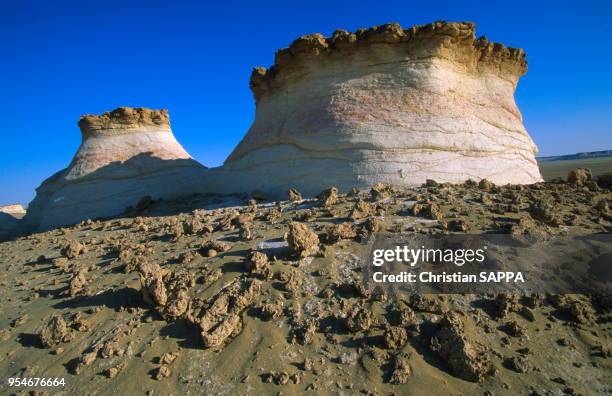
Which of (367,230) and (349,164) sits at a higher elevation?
(349,164)

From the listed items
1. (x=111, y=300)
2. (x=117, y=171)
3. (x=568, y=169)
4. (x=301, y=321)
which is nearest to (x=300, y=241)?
(x=301, y=321)

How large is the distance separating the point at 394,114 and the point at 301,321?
4.77 m

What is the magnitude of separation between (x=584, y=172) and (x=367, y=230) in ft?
15.7

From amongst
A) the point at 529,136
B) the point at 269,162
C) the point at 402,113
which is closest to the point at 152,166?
the point at 269,162

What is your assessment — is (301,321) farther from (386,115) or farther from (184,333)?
(386,115)

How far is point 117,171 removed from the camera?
9.87 meters

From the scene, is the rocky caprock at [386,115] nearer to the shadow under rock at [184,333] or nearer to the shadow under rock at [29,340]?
the shadow under rock at [184,333]

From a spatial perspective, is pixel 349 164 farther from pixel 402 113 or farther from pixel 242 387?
pixel 242 387

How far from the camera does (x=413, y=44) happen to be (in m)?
6.86

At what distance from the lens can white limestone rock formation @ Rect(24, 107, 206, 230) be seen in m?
9.65

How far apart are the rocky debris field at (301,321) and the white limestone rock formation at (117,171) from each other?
4.96 metres

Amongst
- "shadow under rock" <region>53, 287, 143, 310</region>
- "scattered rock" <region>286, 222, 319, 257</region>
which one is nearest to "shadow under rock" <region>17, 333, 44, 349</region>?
"shadow under rock" <region>53, 287, 143, 310</region>

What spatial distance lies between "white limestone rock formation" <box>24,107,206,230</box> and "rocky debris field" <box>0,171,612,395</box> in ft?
16.3

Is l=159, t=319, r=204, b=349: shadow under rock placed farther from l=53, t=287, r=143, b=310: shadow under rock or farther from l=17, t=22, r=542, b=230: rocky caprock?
l=17, t=22, r=542, b=230: rocky caprock
